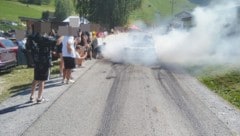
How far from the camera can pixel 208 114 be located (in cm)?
1009

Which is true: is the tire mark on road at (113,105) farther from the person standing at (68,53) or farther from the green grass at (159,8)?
the green grass at (159,8)

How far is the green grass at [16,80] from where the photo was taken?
1303 centimetres

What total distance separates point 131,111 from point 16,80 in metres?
7.46

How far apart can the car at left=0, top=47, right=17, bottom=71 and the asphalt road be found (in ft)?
14.5

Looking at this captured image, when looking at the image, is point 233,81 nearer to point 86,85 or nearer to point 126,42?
point 86,85

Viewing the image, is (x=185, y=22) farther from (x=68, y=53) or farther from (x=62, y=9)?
(x=62, y=9)

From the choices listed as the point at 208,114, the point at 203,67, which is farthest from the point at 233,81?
the point at 208,114

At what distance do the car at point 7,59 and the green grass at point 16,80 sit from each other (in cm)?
33

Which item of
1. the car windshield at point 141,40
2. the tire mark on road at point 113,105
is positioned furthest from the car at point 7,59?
the car windshield at point 141,40

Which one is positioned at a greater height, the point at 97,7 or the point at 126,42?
the point at 97,7

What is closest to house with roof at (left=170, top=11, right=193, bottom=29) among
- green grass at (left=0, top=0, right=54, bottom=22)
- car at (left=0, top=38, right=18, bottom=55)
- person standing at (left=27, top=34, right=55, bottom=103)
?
car at (left=0, top=38, right=18, bottom=55)

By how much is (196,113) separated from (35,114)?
397cm

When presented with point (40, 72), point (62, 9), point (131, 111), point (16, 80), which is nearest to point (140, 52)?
point (16, 80)

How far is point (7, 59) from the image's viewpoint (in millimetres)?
18406
